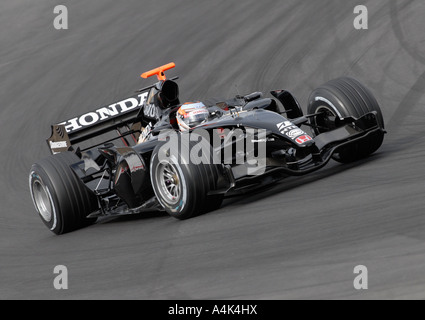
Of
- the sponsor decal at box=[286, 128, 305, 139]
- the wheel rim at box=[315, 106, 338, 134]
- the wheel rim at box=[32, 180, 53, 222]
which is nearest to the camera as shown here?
the sponsor decal at box=[286, 128, 305, 139]

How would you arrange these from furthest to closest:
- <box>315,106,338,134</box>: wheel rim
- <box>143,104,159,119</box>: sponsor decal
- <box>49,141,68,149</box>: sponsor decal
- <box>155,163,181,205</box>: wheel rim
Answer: <box>49,141,68,149</box>: sponsor decal
<box>143,104,159,119</box>: sponsor decal
<box>315,106,338,134</box>: wheel rim
<box>155,163,181,205</box>: wheel rim


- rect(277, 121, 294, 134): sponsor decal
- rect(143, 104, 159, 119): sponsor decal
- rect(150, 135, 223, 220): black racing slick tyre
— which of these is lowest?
rect(150, 135, 223, 220): black racing slick tyre

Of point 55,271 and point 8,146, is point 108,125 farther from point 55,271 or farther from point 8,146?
point 8,146

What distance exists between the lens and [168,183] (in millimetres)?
8469

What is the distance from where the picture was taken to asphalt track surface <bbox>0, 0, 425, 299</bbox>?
5922 mm

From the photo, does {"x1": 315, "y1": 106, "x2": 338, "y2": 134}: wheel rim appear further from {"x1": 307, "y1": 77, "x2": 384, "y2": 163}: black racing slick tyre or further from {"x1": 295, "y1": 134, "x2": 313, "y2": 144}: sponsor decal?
{"x1": 295, "y1": 134, "x2": 313, "y2": 144}: sponsor decal

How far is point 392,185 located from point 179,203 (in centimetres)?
207

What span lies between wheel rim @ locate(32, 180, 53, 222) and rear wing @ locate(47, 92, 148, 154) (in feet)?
2.55

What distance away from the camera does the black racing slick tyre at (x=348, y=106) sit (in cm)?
905

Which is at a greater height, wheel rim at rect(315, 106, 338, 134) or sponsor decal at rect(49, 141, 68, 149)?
sponsor decal at rect(49, 141, 68, 149)

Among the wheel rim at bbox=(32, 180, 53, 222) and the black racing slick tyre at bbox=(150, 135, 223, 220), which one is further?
the wheel rim at bbox=(32, 180, 53, 222)

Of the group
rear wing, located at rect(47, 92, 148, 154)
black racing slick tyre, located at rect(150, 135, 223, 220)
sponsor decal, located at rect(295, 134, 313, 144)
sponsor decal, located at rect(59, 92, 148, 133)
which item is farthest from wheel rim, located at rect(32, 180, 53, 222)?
sponsor decal, located at rect(295, 134, 313, 144)

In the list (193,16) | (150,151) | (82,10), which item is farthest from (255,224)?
(82,10)

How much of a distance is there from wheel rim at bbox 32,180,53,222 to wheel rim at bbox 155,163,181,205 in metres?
1.96
